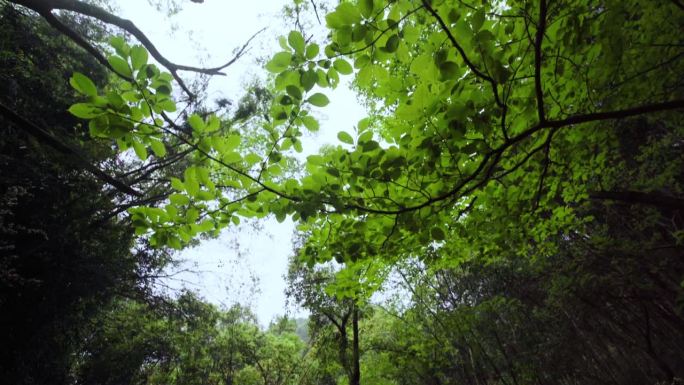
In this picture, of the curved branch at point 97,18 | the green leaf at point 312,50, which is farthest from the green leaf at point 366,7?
the curved branch at point 97,18

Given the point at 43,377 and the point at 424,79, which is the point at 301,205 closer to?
the point at 424,79

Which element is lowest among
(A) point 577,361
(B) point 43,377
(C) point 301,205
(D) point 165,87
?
(C) point 301,205

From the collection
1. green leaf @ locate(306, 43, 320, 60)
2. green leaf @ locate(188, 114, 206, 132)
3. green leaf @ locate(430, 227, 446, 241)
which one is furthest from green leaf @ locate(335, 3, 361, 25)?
green leaf @ locate(430, 227, 446, 241)

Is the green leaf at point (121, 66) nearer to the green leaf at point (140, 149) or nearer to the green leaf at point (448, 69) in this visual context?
the green leaf at point (140, 149)

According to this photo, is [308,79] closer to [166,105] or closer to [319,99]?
[319,99]

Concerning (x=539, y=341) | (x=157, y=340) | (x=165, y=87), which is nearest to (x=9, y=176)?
(x=165, y=87)

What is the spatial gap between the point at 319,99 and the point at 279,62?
0.56 ft

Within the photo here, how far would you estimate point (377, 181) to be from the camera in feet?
4.35

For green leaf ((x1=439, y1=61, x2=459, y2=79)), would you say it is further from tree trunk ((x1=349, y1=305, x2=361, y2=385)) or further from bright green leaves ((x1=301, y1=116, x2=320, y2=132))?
tree trunk ((x1=349, y1=305, x2=361, y2=385))

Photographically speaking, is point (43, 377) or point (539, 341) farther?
point (539, 341)

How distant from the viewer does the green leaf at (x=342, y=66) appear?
40.6 inches

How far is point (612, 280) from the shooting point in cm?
595


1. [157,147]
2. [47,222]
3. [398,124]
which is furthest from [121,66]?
[47,222]

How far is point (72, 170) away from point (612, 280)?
1067cm
